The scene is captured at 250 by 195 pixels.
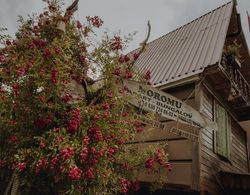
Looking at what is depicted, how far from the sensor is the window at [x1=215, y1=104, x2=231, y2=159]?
886 centimetres

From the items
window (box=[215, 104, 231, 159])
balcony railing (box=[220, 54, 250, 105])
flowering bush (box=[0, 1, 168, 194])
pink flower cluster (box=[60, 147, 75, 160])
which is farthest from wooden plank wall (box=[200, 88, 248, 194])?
pink flower cluster (box=[60, 147, 75, 160])

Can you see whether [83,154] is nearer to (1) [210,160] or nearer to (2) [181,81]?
(2) [181,81]

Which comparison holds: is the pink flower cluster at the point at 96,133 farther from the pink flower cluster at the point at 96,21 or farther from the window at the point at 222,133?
the window at the point at 222,133

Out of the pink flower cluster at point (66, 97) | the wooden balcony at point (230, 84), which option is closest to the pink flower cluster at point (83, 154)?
the pink flower cluster at point (66, 97)

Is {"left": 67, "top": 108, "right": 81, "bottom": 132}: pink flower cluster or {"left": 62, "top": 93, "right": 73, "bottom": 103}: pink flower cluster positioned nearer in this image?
{"left": 67, "top": 108, "right": 81, "bottom": 132}: pink flower cluster

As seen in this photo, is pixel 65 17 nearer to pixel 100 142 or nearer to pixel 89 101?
pixel 89 101

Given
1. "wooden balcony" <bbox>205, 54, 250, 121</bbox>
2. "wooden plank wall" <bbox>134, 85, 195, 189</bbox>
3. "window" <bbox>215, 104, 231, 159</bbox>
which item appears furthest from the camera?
"window" <bbox>215, 104, 231, 159</bbox>

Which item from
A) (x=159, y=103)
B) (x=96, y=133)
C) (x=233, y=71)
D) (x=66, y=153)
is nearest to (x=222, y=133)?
(x=233, y=71)

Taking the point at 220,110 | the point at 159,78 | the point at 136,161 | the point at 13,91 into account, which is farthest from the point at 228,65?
the point at 13,91

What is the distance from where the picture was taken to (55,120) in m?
4.68

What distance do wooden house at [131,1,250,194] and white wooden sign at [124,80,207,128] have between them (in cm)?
80

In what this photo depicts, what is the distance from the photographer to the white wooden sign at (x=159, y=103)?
17.7 ft

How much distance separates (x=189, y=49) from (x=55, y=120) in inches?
257

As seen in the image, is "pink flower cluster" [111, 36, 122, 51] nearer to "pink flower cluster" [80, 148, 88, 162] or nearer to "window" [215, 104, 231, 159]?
"pink flower cluster" [80, 148, 88, 162]
